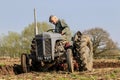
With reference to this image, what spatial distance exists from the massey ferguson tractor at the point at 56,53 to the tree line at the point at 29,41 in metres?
46.1

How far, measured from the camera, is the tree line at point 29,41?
6619 centimetres

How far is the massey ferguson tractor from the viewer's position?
50.3ft

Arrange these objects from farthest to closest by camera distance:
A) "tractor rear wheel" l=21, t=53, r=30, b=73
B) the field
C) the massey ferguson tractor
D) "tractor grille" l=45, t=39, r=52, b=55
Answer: "tractor rear wheel" l=21, t=53, r=30, b=73 → "tractor grille" l=45, t=39, r=52, b=55 → the massey ferguson tractor → the field

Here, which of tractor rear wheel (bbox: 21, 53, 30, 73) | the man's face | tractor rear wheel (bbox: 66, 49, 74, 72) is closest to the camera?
tractor rear wheel (bbox: 66, 49, 74, 72)

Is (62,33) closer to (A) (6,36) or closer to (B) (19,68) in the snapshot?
(B) (19,68)

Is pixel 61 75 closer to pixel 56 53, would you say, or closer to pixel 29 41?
pixel 56 53

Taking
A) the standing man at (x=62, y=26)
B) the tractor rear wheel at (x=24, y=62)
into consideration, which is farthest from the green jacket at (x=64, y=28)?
the tractor rear wheel at (x=24, y=62)

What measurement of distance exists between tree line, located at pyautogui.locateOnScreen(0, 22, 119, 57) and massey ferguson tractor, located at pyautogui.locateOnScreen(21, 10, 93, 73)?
4607 centimetres

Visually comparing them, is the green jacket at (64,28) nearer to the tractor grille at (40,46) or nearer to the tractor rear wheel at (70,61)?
the tractor grille at (40,46)

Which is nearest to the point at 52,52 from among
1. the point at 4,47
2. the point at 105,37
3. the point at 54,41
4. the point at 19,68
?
the point at 54,41

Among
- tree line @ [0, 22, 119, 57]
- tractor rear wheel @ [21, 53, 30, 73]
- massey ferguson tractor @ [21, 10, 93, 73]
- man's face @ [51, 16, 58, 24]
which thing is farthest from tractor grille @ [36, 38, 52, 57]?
tree line @ [0, 22, 119, 57]

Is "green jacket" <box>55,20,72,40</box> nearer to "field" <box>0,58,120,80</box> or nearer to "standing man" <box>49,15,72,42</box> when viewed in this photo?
"standing man" <box>49,15,72,42</box>

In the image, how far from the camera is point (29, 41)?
69.9 m

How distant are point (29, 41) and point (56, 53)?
5445cm
